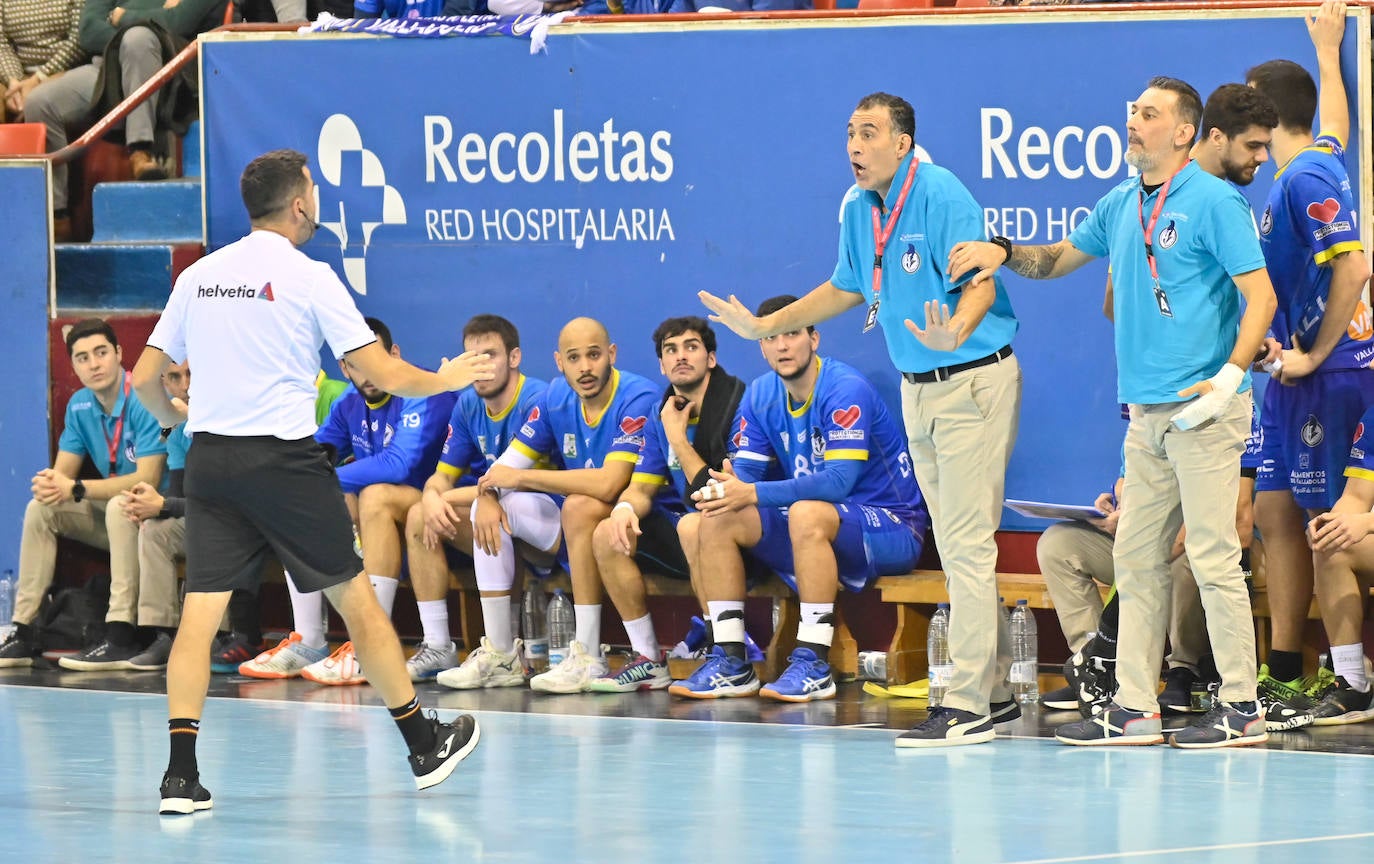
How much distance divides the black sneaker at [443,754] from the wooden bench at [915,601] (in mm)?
2653

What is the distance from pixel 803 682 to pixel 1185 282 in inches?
94.6

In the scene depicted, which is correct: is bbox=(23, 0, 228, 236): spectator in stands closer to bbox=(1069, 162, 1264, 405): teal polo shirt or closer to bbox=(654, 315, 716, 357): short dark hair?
bbox=(654, 315, 716, 357): short dark hair

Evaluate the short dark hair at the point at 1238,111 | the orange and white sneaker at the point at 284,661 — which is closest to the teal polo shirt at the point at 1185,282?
the short dark hair at the point at 1238,111

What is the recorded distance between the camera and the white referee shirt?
6070mm

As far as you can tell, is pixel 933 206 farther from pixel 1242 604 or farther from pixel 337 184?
pixel 337 184

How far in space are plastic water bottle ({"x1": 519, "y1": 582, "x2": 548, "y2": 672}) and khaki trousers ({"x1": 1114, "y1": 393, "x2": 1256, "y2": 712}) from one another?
303 cm

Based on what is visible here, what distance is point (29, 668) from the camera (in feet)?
31.9

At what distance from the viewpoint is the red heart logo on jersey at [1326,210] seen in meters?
7.30

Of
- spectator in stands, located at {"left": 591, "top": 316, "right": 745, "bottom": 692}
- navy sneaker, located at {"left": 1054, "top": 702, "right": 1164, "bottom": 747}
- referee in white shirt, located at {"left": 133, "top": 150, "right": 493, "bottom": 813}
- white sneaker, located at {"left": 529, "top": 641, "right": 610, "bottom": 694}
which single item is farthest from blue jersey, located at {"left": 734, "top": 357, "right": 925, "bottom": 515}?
referee in white shirt, located at {"left": 133, "top": 150, "right": 493, "bottom": 813}

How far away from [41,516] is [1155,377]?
565 centimetres

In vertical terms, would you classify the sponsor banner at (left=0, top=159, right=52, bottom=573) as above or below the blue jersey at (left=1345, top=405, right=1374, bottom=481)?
above

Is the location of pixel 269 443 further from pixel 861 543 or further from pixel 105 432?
pixel 105 432

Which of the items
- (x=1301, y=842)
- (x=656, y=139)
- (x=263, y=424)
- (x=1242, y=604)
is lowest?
(x=1301, y=842)

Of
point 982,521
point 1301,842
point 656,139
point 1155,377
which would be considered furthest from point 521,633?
point 1301,842
